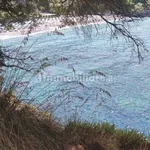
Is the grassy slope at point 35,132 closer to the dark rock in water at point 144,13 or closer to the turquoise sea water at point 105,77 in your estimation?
the turquoise sea water at point 105,77

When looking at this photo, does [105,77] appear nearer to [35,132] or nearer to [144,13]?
[144,13]

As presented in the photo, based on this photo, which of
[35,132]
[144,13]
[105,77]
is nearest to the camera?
[35,132]

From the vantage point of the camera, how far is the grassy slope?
2.81 metres

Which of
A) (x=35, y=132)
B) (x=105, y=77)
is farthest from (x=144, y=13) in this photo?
(x=105, y=77)

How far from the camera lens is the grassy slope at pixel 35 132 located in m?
2.81

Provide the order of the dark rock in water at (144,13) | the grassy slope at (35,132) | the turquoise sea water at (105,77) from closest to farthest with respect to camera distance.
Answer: the grassy slope at (35,132)
the dark rock in water at (144,13)
the turquoise sea water at (105,77)

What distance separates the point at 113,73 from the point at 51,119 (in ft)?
41.7

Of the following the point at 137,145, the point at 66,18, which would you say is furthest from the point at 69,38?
the point at 66,18

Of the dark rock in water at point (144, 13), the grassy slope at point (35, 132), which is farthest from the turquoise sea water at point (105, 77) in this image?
the dark rock in water at point (144, 13)

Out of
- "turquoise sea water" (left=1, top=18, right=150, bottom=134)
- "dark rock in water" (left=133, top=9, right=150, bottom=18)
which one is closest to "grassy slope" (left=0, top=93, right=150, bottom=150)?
"turquoise sea water" (left=1, top=18, right=150, bottom=134)

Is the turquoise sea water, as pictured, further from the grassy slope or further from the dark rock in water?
the dark rock in water

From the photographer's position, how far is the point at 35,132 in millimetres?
2982

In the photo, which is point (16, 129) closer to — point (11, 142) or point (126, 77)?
point (11, 142)

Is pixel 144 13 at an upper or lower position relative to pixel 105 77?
upper
